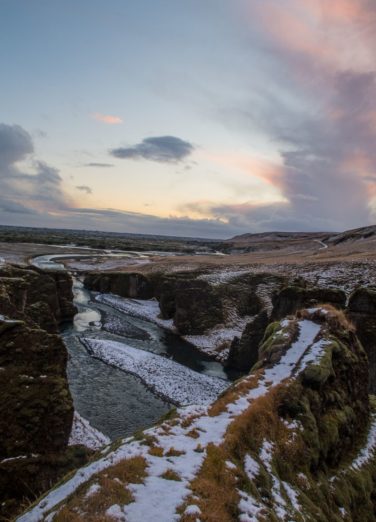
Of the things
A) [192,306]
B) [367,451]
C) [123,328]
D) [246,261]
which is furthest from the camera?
[246,261]

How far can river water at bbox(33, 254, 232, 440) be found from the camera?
26156 mm

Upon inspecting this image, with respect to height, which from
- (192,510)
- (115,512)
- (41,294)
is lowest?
(41,294)

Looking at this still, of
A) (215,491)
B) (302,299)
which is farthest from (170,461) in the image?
(302,299)

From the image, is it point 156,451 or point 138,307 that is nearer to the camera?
point 156,451

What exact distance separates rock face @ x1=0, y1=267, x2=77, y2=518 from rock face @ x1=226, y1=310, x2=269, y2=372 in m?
25.8

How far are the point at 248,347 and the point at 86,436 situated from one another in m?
23.7

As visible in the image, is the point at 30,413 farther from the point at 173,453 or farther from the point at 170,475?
the point at 170,475

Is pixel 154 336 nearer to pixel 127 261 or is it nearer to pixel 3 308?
pixel 3 308

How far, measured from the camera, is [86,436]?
2088 cm

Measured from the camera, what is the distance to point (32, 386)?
17.0 metres

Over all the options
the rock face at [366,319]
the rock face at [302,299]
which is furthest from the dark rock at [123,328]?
the rock face at [366,319]

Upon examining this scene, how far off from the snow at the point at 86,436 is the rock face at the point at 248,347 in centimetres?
2148

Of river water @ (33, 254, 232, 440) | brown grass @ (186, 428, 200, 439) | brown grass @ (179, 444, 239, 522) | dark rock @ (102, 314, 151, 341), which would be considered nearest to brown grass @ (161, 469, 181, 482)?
brown grass @ (179, 444, 239, 522)

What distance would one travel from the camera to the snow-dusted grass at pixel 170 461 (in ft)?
26.6
